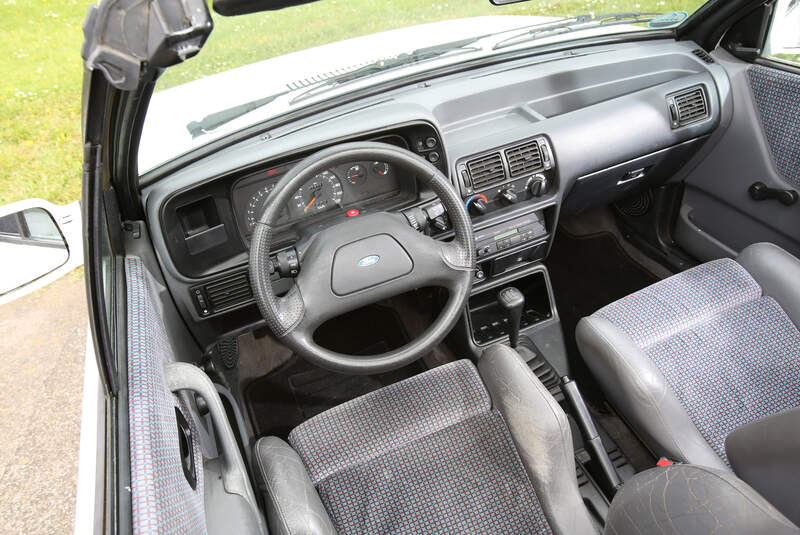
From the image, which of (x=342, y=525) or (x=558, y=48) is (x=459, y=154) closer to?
(x=558, y=48)

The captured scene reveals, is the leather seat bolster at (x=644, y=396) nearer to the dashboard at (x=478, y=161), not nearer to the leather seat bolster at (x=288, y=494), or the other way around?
the dashboard at (x=478, y=161)

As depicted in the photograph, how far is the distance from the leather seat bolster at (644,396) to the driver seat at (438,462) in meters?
0.28

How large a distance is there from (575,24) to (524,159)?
647mm

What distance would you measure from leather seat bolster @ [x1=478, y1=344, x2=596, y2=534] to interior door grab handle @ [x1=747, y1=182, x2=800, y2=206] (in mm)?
1447

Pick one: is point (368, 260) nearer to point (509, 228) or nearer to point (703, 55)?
point (509, 228)

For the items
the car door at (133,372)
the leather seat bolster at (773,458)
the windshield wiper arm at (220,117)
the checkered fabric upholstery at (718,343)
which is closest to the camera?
the car door at (133,372)

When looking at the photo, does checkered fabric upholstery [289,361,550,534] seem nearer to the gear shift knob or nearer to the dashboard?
the gear shift knob

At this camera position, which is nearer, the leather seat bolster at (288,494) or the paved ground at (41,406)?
the leather seat bolster at (288,494)

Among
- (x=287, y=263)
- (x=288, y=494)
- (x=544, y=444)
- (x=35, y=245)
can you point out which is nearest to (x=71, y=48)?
(x=35, y=245)

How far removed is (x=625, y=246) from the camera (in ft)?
9.76

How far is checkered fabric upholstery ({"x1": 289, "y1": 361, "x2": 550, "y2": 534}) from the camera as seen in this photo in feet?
4.97

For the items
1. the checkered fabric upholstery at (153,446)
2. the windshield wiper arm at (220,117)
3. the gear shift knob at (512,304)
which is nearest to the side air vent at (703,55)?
the gear shift knob at (512,304)

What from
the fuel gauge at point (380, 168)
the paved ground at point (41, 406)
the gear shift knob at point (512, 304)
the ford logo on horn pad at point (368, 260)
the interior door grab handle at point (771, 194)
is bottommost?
the paved ground at point (41, 406)

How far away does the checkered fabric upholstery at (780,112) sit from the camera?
2188mm
